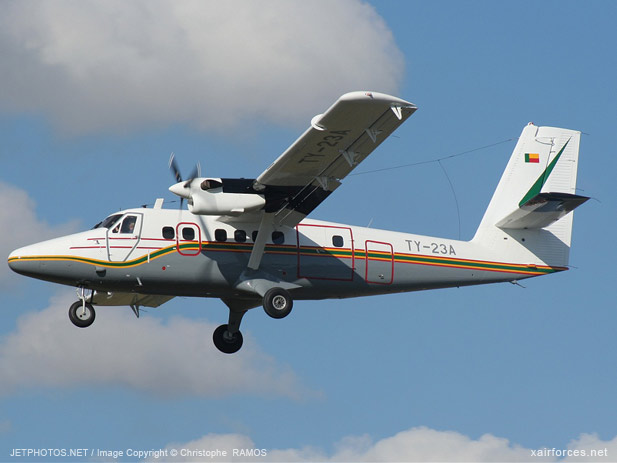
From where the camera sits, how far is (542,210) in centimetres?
2542

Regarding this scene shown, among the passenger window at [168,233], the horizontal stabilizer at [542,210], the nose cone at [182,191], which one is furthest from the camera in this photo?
the horizontal stabilizer at [542,210]

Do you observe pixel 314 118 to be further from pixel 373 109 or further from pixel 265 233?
pixel 265 233

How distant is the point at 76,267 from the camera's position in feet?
76.7

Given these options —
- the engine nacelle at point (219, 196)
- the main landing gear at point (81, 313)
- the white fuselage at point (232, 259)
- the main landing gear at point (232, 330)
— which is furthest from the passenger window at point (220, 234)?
the main landing gear at point (81, 313)

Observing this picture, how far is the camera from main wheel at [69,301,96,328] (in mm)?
23828

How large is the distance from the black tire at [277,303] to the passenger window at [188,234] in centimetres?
199

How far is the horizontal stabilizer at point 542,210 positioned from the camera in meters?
24.5

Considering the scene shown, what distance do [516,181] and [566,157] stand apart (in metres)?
1.41

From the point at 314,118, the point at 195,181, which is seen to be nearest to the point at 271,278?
the point at 195,181

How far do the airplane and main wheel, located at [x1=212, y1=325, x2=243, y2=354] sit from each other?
2cm

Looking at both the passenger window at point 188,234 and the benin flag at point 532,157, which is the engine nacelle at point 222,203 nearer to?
the passenger window at point 188,234

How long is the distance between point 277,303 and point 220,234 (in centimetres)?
192

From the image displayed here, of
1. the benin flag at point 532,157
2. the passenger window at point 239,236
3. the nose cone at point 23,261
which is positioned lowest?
the nose cone at point 23,261

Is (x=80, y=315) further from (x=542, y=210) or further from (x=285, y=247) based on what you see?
Answer: (x=542, y=210)
